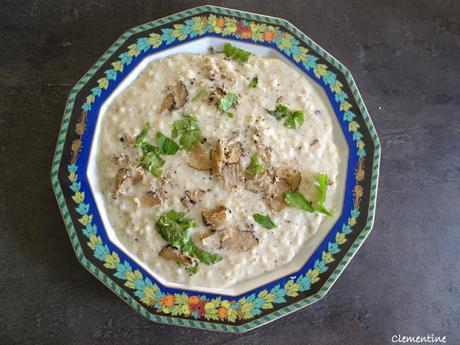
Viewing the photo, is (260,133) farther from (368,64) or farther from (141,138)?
(368,64)

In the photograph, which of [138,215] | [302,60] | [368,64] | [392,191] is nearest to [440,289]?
[392,191]

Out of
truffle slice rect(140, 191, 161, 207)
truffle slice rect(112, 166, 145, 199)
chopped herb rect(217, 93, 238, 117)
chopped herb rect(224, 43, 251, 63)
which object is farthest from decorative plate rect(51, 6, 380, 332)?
chopped herb rect(217, 93, 238, 117)

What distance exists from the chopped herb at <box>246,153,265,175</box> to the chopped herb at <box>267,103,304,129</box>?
0.92 ft

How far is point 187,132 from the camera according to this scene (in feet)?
8.04

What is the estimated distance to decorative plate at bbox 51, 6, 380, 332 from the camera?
2352mm

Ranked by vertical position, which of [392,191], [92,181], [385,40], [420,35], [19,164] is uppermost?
[420,35]

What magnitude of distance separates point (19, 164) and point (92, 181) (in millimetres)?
579

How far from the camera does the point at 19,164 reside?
2609 mm

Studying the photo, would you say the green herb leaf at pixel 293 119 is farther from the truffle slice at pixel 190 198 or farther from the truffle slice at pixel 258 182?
the truffle slice at pixel 190 198

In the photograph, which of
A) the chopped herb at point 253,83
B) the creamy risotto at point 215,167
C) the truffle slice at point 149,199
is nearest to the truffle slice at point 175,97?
the creamy risotto at point 215,167

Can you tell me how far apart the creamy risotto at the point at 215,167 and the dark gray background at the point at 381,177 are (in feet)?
1.61

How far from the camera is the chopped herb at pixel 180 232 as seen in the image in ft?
7.84

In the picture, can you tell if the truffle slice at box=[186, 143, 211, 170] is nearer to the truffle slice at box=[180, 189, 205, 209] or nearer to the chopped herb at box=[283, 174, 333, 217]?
the truffle slice at box=[180, 189, 205, 209]

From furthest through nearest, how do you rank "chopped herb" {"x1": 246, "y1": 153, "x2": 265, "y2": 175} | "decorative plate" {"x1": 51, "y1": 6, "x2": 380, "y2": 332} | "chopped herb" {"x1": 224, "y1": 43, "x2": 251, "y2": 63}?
"chopped herb" {"x1": 224, "y1": 43, "x2": 251, "y2": 63} < "chopped herb" {"x1": 246, "y1": 153, "x2": 265, "y2": 175} < "decorative plate" {"x1": 51, "y1": 6, "x2": 380, "y2": 332}
